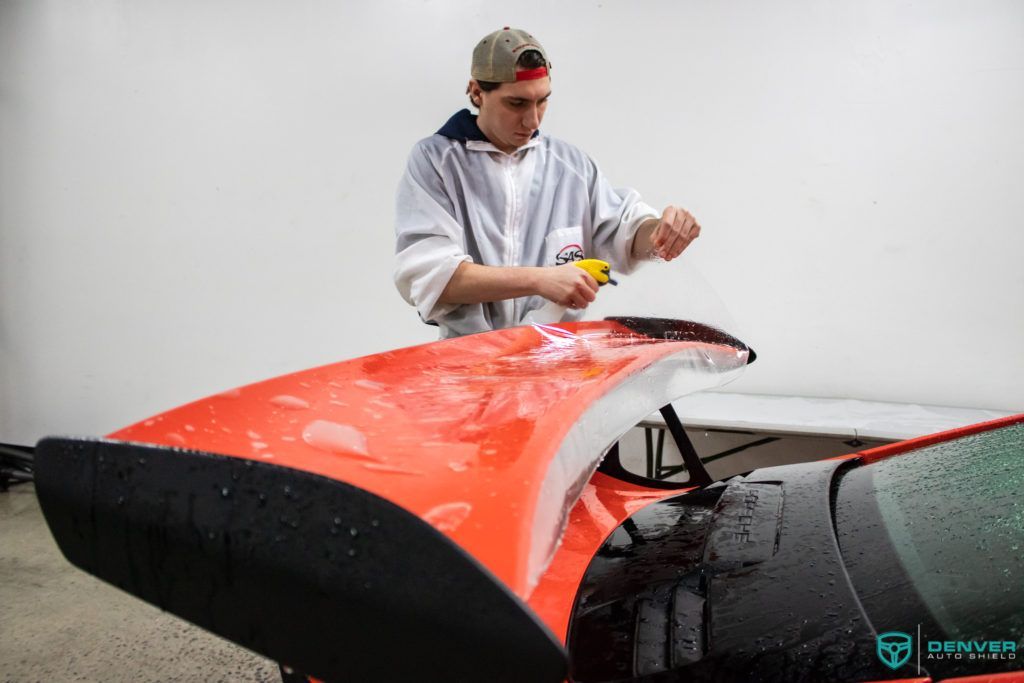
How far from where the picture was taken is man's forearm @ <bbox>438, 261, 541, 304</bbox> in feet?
5.09

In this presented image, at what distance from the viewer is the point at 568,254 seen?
Answer: 185 cm

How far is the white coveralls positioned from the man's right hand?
0.16 m

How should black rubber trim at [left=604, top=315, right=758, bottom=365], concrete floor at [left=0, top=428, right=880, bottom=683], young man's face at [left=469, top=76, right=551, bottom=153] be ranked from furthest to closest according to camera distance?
concrete floor at [left=0, top=428, right=880, bottom=683] < young man's face at [left=469, top=76, right=551, bottom=153] < black rubber trim at [left=604, top=315, right=758, bottom=365]

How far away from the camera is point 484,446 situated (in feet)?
2.36

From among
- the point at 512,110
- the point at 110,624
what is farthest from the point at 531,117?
the point at 110,624

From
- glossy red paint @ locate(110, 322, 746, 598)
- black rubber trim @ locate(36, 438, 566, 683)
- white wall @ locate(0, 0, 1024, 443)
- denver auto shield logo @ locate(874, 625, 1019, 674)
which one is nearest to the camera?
black rubber trim @ locate(36, 438, 566, 683)

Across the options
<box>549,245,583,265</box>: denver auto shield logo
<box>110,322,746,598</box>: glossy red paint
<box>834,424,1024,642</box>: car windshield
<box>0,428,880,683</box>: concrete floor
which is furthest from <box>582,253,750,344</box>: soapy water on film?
<box>0,428,880,683</box>: concrete floor

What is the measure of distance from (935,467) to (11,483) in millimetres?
4638

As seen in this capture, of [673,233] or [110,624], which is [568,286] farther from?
[110,624]

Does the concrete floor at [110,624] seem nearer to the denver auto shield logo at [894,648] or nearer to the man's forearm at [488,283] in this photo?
the man's forearm at [488,283]

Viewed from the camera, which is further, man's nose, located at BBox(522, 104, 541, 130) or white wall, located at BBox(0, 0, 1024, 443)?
white wall, located at BBox(0, 0, 1024, 443)

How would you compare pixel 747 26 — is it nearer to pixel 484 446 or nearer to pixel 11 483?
pixel 484 446

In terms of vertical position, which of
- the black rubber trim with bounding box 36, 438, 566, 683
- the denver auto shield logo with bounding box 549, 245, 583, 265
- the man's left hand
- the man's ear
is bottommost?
the black rubber trim with bounding box 36, 438, 566, 683

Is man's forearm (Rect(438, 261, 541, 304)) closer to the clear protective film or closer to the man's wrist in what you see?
the clear protective film
